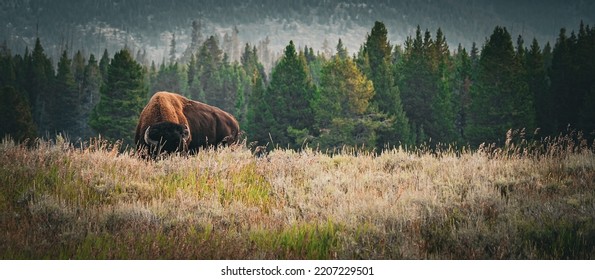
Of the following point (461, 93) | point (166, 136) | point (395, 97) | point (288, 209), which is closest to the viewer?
point (288, 209)

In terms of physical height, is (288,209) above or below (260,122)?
above

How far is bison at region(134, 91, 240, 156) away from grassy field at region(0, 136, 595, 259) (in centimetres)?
219

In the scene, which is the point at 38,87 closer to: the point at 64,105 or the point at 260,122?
the point at 64,105

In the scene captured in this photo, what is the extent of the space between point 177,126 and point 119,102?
137 ft

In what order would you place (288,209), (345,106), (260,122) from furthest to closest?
1. (260,122)
2. (345,106)
3. (288,209)

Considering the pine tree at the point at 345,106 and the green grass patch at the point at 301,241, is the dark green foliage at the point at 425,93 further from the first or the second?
the green grass patch at the point at 301,241

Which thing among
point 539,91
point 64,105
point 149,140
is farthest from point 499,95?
point 64,105

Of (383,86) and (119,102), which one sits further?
(119,102)

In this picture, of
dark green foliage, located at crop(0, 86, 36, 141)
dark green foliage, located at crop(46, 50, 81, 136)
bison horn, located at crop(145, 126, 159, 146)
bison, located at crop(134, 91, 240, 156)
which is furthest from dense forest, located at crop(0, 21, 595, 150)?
bison horn, located at crop(145, 126, 159, 146)

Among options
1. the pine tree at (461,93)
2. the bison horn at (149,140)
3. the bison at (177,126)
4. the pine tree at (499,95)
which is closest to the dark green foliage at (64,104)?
the pine tree at (461,93)

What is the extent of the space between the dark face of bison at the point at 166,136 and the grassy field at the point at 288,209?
6.73 feet

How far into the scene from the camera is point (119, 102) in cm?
5006

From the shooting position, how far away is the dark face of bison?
11.4 meters

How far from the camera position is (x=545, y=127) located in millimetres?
40000
